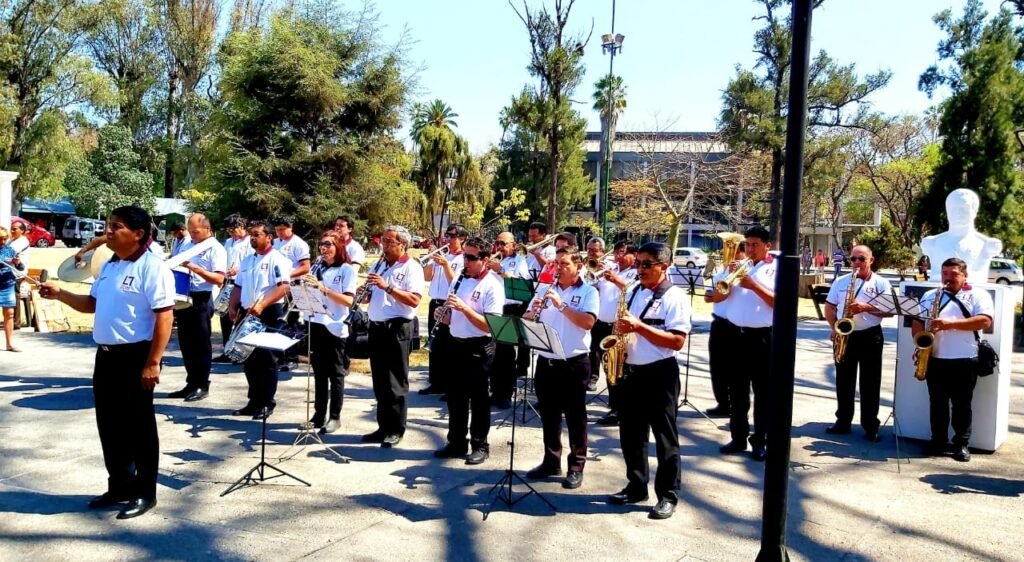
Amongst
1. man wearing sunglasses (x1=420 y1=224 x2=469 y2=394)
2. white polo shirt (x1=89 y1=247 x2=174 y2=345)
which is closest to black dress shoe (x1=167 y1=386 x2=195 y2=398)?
man wearing sunglasses (x1=420 y1=224 x2=469 y2=394)

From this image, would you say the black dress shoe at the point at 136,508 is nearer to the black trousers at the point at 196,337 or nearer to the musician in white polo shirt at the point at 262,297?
the musician in white polo shirt at the point at 262,297

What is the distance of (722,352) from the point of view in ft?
25.4

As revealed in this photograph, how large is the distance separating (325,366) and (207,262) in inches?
89.0

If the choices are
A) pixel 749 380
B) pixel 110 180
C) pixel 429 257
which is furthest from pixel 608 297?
pixel 110 180

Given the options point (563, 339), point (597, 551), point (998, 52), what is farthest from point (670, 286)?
point (998, 52)

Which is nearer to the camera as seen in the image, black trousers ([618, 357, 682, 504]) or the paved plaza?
the paved plaza

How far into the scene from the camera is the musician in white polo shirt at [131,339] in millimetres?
5031

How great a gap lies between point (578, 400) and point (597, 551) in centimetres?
147

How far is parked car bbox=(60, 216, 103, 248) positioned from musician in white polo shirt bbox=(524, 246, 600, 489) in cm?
4799

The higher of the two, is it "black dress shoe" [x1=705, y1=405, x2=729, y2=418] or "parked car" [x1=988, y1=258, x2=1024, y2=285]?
"parked car" [x1=988, y1=258, x2=1024, y2=285]

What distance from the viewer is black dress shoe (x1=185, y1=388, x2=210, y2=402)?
28.5 ft

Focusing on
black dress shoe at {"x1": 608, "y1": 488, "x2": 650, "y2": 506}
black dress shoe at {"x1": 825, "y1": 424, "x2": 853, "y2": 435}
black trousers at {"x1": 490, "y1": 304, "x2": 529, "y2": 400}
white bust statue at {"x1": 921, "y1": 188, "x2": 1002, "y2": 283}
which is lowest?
black dress shoe at {"x1": 608, "y1": 488, "x2": 650, "y2": 506}

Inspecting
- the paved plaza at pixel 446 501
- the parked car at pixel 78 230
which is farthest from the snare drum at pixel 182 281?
the parked car at pixel 78 230

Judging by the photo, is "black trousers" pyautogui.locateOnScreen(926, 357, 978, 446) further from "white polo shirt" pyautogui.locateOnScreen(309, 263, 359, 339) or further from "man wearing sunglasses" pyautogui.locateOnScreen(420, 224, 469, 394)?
"white polo shirt" pyautogui.locateOnScreen(309, 263, 359, 339)
